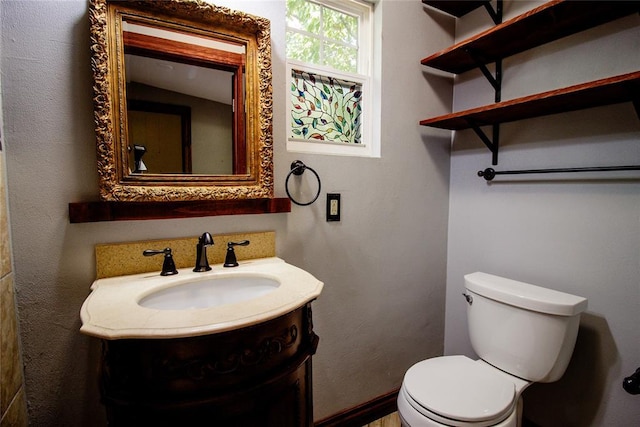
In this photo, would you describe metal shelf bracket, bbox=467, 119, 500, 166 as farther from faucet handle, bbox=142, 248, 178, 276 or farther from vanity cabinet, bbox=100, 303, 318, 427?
faucet handle, bbox=142, 248, 178, 276

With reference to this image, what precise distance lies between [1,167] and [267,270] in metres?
0.81

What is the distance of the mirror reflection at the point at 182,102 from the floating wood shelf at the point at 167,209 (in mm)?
115

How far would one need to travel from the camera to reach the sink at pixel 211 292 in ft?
3.21

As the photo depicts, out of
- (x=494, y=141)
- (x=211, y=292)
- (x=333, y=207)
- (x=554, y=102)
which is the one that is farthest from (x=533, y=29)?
(x=211, y=292)

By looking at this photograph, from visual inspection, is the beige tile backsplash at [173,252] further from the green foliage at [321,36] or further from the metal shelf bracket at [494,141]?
the metal shelf bracket at [494,141]

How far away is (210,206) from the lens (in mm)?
1133

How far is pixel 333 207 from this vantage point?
55.3 inches

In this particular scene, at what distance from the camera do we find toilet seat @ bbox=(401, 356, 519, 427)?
0.99 meters

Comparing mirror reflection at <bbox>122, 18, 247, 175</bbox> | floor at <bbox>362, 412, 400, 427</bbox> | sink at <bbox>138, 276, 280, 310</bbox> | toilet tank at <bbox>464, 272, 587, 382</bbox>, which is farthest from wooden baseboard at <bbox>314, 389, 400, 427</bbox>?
mirror reflection at <bbox>122, 18, 247, 175</bbox>

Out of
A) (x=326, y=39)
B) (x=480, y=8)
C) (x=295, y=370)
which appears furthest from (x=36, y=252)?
(x=480, y=8)

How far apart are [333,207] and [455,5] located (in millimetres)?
1265

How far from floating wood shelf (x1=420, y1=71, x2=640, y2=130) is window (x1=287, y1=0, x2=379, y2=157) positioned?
1.11 ft

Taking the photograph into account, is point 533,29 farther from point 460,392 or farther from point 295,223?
point 460,392

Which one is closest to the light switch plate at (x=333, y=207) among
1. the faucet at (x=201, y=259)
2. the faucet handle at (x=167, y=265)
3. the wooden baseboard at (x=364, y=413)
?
the faucet at (x=201, y=259)
